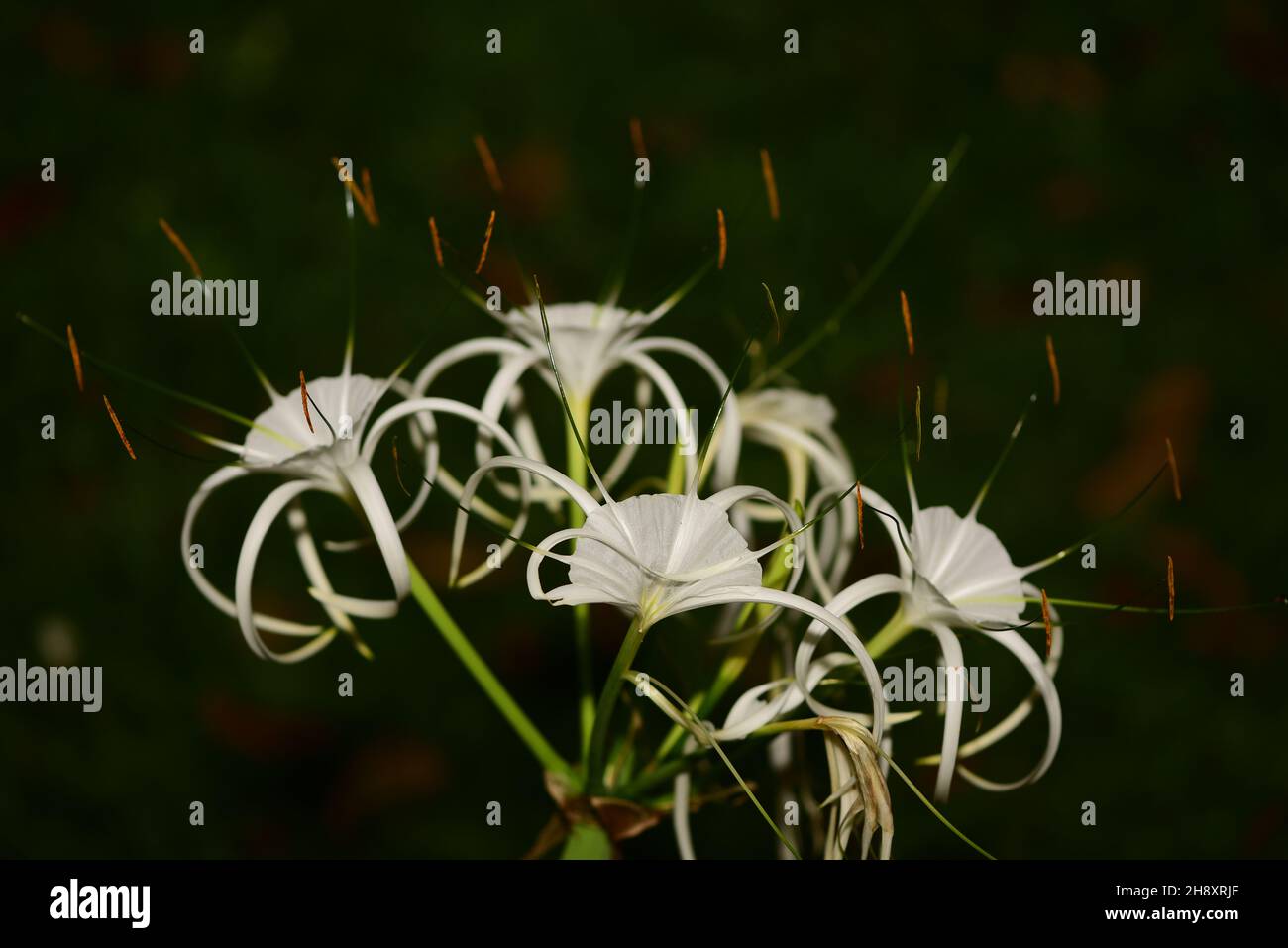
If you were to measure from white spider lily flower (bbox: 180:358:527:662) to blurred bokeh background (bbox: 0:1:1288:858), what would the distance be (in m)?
1.16

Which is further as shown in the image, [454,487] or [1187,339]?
[1187,339]

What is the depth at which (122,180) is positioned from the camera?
257 cm

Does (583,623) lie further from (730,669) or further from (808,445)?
(808,445)

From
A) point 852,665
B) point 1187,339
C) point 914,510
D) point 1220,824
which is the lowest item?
point 1220,824

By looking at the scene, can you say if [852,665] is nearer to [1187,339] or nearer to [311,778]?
[311,778]

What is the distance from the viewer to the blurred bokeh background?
6.97ft

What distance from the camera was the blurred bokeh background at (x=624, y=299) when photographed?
2.12 meters

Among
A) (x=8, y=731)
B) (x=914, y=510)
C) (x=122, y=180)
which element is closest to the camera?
(x=914, y=510)

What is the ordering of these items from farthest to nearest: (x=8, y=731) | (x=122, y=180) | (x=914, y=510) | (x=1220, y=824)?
1. (x=122, y=180)
2. (x=1220, y=824)
3. (x=8, y=731)
4. (x=914, y=510)

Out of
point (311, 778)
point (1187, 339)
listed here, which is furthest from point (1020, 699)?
point (311, 778)

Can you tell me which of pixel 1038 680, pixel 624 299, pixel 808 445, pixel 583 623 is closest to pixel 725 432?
pixel 808 445

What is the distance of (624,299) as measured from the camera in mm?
2510

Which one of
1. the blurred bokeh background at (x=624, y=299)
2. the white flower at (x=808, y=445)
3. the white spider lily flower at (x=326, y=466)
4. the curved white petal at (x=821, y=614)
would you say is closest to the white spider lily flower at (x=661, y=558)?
the curved white petal at (x=821, y=614)
